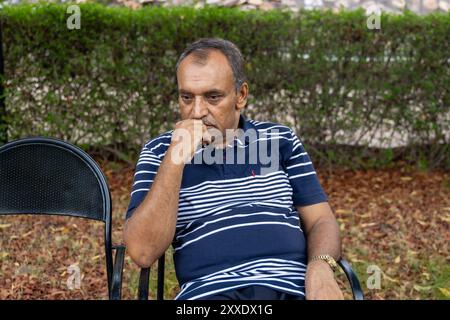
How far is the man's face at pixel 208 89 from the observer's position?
9.11 feet

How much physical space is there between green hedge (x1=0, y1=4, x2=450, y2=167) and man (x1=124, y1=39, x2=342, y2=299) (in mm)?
3723

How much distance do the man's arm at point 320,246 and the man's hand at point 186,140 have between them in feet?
1.81

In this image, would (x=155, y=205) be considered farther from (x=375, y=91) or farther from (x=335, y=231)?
(x=375, y=91)

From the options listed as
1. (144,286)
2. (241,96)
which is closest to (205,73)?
(241,96)

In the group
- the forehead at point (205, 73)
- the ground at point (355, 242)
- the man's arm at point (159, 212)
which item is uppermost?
the forehead at point (205, 73)

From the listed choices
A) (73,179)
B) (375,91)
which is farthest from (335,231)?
(375,91)

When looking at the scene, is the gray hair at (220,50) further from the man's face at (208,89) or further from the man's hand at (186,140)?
the man's hand at (186,140)

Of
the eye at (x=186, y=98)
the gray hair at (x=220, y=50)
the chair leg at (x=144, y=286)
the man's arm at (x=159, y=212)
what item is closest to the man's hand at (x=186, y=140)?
the man's arm at (x=159, y=212)

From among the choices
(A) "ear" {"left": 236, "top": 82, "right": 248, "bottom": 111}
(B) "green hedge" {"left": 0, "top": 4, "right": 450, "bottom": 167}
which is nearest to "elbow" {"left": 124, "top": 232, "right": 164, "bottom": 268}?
(A) "ear" {"left": 236, "top": 82, "right": 248, "bottom": 111}

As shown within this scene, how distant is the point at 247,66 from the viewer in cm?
666

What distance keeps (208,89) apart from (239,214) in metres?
0.47

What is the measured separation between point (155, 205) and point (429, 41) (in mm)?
4680

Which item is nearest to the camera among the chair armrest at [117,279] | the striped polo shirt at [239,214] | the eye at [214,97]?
the chair armrest at [117,279]

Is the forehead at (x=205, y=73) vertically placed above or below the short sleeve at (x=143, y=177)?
above
